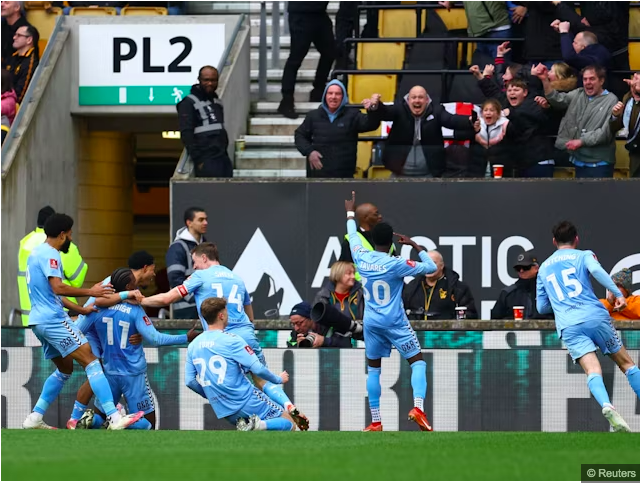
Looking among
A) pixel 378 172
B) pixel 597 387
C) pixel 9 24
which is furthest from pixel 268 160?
pixel 597 387

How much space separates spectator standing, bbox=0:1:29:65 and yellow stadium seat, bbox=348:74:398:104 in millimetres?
4952

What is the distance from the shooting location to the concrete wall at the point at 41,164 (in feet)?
59.0

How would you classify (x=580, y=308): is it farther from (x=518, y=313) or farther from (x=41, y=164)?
(x=41, y=164)

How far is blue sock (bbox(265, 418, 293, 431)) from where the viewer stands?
12383 mm

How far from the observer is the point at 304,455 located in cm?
950

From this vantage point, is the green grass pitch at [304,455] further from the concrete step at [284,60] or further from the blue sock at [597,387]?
the concrete step at [284,60]

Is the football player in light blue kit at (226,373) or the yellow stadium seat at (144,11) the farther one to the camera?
the yellow stadium seat at (144,11)

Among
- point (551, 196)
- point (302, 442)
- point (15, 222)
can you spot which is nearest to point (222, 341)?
point (302, 442)

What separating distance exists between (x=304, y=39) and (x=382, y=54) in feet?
3.49

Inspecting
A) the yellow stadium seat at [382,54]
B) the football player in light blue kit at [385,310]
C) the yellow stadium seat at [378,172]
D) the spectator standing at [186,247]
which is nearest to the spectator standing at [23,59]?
the yellow stadium seat at [382,54]

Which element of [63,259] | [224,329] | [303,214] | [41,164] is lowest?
[224,329]

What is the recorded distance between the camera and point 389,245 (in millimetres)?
13539

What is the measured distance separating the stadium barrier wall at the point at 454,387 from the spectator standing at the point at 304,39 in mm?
5426

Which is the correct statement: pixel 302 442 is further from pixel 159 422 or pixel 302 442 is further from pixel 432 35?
pixel 432 35
